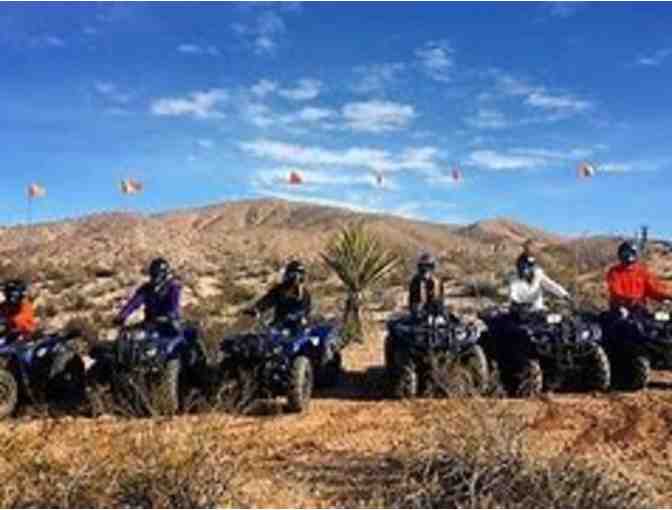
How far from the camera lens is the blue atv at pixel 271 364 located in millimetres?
13852

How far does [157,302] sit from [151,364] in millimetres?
1173

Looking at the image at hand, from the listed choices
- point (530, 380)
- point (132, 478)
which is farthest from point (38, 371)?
point (132, 478)

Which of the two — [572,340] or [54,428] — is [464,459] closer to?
[54,428]

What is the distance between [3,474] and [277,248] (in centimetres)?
5999

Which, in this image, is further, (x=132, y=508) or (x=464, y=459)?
(x=464, y=459)

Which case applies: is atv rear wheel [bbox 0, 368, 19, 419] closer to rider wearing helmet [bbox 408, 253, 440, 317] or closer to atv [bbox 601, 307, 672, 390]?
rider wearing helmet [bbox 408, 253, 440, 317]

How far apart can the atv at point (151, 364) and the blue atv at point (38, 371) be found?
1.38 feet

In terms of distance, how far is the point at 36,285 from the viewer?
1422 inches

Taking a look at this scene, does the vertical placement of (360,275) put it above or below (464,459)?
above

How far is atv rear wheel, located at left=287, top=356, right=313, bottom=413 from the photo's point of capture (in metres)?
13.8

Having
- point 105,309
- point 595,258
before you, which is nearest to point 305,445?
point 105,309

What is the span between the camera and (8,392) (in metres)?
14.1

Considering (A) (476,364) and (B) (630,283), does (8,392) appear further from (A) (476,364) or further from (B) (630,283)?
(B) (630,283)

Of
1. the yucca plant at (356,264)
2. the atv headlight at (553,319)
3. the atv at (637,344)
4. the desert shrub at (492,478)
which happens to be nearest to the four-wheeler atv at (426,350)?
the atv headlight at (553,319)
